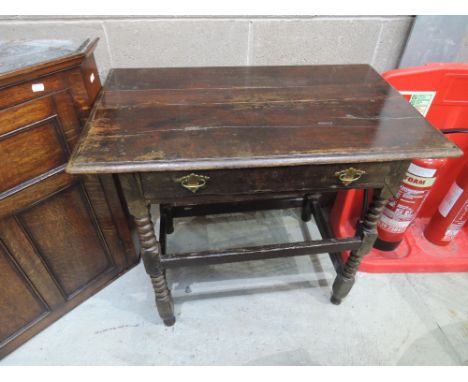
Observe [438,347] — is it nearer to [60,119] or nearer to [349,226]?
[349,226]

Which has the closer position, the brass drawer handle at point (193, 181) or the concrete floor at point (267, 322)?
the brass drawer handle at point (193, 181)

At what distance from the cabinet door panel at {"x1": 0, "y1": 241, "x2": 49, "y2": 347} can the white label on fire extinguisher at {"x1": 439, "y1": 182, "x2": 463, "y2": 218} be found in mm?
2078

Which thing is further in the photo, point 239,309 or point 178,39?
point 239,309

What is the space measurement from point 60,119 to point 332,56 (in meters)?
1.30

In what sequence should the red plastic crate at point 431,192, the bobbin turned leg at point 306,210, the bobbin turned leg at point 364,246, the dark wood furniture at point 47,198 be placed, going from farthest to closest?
the bobbin turned leg at point 306,210 → the red plastic crate at point 431,192 → the bobbin turned leg at point 364,246 → the dark wood furniture at point 47,198

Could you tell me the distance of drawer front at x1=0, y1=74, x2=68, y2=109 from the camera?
36.9 inches

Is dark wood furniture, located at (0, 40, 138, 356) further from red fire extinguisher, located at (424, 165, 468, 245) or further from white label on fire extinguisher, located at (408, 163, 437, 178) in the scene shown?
red fire extinguisher, located at (424, 165, 468, 245)

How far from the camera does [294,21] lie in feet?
4.73

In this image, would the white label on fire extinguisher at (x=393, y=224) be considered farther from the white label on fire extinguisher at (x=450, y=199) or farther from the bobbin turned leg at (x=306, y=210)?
the bobbin turned leg at (x=306, y=210)

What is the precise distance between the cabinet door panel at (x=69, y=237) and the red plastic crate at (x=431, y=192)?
133 cm

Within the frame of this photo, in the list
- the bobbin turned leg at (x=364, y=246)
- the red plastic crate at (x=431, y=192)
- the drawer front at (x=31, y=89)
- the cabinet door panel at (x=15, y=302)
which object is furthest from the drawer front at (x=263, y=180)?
the cabinet door panel at (x=15, y=302)

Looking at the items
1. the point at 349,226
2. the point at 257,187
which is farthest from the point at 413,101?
the point at 257,187

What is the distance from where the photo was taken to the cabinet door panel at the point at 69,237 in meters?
1.21

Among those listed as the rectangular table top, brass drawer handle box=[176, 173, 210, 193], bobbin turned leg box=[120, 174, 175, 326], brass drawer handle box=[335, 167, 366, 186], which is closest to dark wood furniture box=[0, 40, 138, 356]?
the rectangular table top
